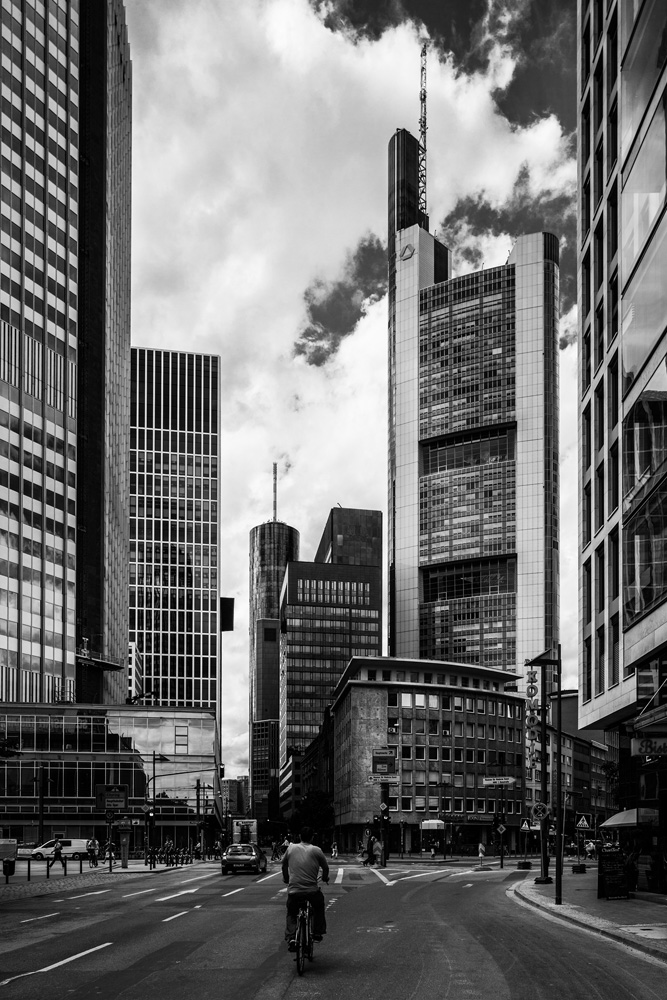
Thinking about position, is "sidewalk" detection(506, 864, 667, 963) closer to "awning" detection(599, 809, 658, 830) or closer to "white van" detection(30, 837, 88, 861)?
"awning" detection(599, 809, 658, 830)

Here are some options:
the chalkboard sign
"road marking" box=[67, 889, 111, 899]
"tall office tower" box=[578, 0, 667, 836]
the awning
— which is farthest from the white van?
the chalkboard sign

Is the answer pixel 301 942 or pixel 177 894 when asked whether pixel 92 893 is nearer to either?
pixel 177 894

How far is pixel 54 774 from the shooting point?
11925 centimetres

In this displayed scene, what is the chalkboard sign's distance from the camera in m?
32.7

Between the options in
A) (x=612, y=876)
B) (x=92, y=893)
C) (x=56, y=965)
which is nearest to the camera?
(x=56, y=965)

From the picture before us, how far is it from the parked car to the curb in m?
22.1

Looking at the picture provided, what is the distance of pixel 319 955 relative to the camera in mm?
17828

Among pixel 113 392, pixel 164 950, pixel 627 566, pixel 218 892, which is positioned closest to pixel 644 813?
pixel 627 566

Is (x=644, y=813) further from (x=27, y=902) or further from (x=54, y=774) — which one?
(x=54, y=774)

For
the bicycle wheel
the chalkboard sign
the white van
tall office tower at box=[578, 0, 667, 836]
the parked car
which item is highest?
tall office tower at box=[578, 0, 667, 836]

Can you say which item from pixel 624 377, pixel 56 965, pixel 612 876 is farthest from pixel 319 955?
pixel 624 377

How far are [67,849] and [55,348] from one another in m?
55.6

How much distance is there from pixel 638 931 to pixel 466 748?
131519 millimetres

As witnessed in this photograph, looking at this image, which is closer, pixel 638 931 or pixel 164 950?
pixel 164 950
